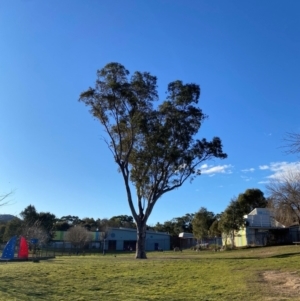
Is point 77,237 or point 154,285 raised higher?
point 77,237

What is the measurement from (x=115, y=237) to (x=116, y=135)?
4965 centimetres

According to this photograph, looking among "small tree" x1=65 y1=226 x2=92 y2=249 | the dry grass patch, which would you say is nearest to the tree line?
"small tree" x1=65 y1=226 x2=92 y2=249

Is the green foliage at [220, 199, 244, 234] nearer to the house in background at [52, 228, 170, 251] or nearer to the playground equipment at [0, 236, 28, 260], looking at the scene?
the house in background at [52, 228, 170, 251]

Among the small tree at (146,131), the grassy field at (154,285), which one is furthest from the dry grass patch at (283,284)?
the small tree at (146,131)

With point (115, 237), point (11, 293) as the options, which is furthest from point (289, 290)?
point (115, 237)

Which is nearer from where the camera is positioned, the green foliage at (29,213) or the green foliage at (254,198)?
the green foliage at (254,198)

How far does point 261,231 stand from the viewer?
55.9m

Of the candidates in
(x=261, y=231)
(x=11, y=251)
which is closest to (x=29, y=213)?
(x=261, y=231)

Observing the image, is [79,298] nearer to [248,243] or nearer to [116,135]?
[116,135]

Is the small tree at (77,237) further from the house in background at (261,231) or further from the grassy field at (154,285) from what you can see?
the grassy field at (154,285)

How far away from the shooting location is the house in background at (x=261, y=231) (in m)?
53.1

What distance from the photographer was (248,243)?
56.7m

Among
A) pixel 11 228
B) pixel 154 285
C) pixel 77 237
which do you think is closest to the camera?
pixel 154 285

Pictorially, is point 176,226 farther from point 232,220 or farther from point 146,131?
point 146,131
